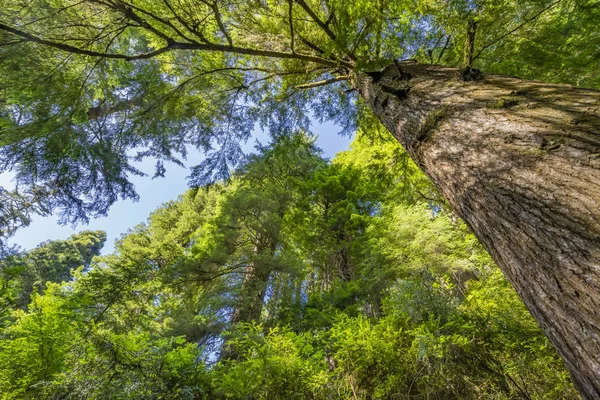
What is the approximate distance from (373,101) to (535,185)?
2.22 m

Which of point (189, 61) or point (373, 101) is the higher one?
point (189, 61)

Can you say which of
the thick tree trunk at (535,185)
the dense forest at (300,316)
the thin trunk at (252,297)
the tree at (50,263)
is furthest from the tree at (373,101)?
the tree at (50,263)

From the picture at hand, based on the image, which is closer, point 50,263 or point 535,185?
point 535,185

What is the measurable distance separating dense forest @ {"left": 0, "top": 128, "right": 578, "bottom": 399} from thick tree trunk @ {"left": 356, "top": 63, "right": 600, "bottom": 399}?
2.41m

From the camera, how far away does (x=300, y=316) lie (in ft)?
20.3

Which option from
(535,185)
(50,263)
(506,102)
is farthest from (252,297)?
(50,263)

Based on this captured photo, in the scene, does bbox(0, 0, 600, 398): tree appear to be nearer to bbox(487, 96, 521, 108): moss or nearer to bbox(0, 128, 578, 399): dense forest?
bbox(487, 96, 521, 108): moss

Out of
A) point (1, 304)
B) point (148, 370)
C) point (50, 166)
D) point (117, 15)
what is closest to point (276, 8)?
point (117, 15)

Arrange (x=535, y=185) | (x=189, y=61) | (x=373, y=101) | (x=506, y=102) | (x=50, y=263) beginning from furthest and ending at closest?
(x=50, y=263), (x=189, y=61), (x=373, y=101), (x=506, y=102), (x=535, y=185)

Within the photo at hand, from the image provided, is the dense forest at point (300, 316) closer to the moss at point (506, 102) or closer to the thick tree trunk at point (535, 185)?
the thick tree trunk at point (535, 185)

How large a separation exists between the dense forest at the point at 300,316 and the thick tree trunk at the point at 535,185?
7.90 ft

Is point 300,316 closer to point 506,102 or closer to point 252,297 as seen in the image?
point 252,297

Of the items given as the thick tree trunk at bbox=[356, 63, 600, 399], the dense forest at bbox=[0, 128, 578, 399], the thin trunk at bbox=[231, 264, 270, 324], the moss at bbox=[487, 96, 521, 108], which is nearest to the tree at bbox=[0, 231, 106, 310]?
the dense forest at bbox=[0, 128, 578, 399]

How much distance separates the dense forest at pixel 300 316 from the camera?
319 cm
